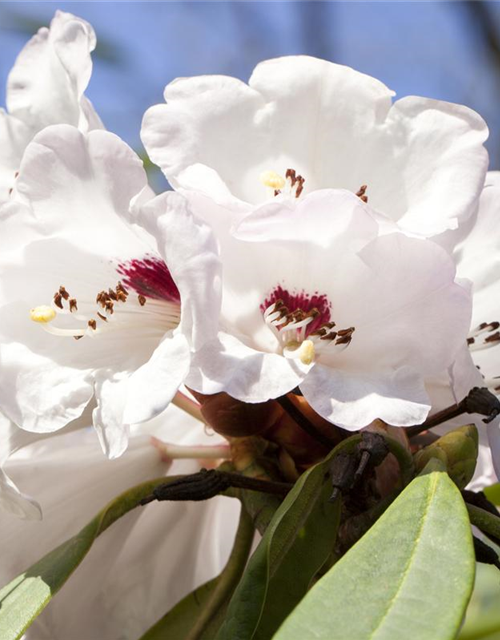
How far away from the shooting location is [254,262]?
30.8 inches

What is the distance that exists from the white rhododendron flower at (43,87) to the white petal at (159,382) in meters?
0.27

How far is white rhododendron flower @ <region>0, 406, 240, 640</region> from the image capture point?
3.05ft

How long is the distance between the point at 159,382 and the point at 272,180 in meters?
0.21

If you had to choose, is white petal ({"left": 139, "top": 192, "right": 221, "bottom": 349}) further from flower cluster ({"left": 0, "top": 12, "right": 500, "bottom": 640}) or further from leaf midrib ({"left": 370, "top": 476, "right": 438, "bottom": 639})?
leaf midrib ({"left": 370, "top": 476, "right": 438, "bottom": 639})

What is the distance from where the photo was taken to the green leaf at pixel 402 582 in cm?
54

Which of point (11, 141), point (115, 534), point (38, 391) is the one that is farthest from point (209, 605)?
point (11, 141)

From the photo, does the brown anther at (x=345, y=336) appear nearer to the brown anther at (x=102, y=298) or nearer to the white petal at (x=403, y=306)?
the white petal at (x=403, y=306)

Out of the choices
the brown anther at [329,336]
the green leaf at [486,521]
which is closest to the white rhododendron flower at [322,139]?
the brown anther at [329,336]

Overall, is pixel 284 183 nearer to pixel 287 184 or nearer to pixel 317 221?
pixel 287 184

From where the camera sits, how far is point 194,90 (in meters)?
0.83

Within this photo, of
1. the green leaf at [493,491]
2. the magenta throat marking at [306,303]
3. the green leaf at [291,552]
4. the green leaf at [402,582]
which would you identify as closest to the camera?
the green leaf at [402,582]

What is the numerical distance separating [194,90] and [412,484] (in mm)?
367

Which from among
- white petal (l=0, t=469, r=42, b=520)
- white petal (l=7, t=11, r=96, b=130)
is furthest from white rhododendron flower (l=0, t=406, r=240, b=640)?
white petal (l=7, t=11, r=96, b=130)

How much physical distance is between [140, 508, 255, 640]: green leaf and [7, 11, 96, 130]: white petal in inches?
15.2
